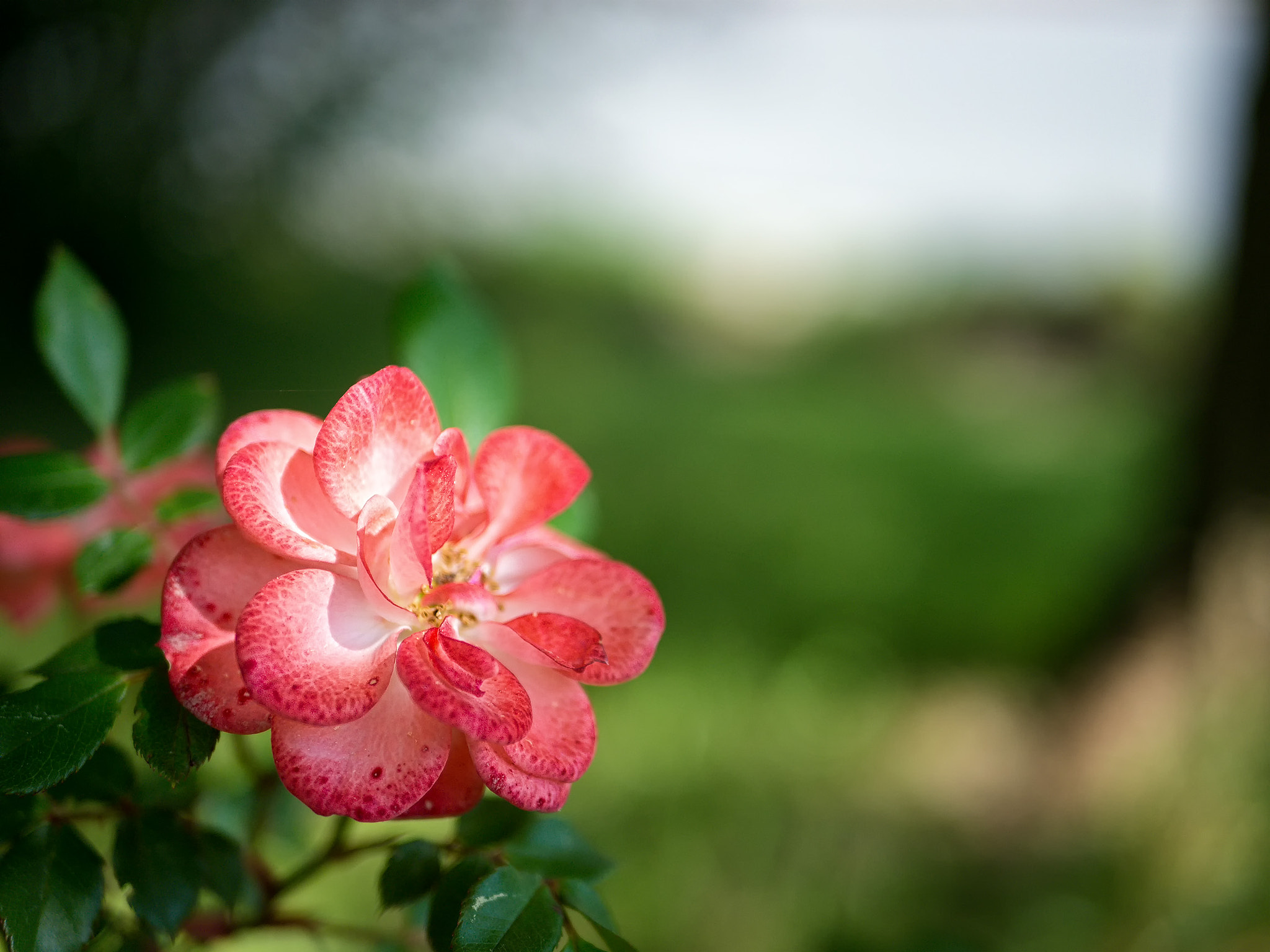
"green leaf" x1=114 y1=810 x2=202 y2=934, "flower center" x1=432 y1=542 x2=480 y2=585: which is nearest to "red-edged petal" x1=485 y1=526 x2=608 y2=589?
"flower center" x1=432 y1=542 x2=480 y2=585

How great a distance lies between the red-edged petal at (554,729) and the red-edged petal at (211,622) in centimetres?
6

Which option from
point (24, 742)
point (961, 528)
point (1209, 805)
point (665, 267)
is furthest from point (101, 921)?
point (665, 267)

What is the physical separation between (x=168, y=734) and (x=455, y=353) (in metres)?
0.15

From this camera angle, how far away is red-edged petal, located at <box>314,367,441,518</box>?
21 cm

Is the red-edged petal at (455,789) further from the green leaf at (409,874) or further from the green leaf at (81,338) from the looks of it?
the green leaf at (81,338)

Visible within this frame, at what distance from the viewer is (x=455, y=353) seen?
1.05 feet

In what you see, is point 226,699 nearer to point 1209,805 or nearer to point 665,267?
point 1209,805

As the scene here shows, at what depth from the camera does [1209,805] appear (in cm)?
110

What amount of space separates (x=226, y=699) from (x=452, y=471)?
0.07 m

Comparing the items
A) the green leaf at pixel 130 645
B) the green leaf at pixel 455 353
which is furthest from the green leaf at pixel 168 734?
the green leaf at pixel 455 353

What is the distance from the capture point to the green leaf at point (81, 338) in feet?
1.03

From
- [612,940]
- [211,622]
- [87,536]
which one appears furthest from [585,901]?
[87,536]

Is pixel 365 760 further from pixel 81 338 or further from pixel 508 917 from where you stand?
pixel 81 338

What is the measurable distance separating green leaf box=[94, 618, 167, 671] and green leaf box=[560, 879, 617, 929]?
11 cm
